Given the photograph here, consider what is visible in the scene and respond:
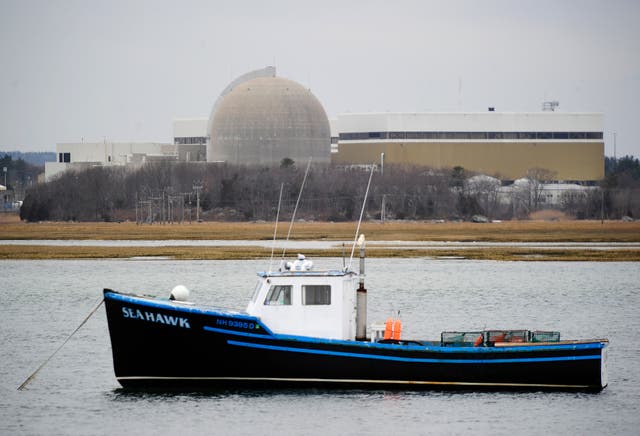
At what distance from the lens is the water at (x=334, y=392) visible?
128 ft

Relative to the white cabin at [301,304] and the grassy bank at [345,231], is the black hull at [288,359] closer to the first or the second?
the white cabin at [301,304]

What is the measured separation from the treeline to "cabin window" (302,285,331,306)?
398ft

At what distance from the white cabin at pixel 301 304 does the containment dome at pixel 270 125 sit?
500ft

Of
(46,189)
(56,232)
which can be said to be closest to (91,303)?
(56,232)

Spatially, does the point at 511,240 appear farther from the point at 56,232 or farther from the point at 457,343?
the point at 457,343

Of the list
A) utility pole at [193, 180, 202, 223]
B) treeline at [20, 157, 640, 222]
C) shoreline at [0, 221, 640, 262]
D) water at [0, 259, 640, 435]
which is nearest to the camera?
water at [0, 259, 640, 435]

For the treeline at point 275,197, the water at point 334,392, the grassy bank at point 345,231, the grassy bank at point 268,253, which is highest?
the treeline at point 275,197

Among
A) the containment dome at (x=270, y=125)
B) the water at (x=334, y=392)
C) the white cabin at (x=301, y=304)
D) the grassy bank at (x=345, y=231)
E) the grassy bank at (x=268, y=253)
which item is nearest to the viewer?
the water at (x=334, y=392)

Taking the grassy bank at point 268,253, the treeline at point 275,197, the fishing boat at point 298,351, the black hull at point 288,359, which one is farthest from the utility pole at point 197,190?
the fishing boat at point 298,351

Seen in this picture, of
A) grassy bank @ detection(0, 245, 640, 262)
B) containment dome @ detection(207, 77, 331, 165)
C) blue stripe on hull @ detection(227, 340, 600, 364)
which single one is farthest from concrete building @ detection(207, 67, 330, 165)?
blue stripe on hull @ detection(227, 340, 600, 364)

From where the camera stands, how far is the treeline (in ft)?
559

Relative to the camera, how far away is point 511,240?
11919cm

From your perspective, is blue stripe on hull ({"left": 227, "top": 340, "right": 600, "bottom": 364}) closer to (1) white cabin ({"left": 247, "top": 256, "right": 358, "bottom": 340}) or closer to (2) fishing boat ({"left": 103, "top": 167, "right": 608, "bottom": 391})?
(2) fishing boat ({"left": 103, "top": 167, "right": 608, "bottom": 391})

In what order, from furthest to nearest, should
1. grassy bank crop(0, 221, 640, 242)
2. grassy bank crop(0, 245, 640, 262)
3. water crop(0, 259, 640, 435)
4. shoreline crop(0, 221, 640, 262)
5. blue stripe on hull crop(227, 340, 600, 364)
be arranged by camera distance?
grassy bank crop(0, 221, 640, 242) → shoreline crop(0, 221, 640, 262) → grassy bank crop(0, 245, 640, 262) → blue stripe on hull crop(227, 340, 600, 364) → water crop(0, 259, 640, 435)
